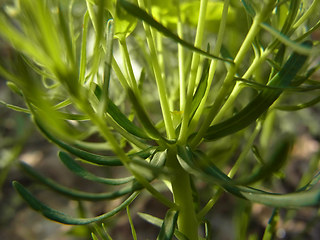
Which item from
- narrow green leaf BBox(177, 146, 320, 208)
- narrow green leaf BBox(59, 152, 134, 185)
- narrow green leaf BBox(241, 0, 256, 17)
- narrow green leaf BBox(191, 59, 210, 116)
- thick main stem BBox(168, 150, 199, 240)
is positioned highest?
narrow green leaf BBox(241, 0, 256, 17)

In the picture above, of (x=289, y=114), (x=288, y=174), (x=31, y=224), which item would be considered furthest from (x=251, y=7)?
(x=31, y=224)

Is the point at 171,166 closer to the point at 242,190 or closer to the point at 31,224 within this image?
the point at 242,190

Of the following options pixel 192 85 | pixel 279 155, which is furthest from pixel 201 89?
pixel 279 155

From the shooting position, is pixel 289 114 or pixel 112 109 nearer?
pixel 112 109

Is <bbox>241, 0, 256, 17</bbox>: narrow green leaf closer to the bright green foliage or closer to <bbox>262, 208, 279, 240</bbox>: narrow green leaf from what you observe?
the bright green foliage

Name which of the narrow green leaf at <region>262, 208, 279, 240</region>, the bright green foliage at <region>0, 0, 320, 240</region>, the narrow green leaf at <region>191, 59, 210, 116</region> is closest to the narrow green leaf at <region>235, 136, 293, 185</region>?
the bright green foliage at <region>0, 0, 320, 240</region>

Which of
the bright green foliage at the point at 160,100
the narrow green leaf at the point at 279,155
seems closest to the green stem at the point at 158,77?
the bright green foliage at the point at 160,100

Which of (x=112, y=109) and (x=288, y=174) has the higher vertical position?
(x=288, y=174)

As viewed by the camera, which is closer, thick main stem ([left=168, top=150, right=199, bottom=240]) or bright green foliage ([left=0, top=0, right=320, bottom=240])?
bright green foliage ([left=0, top=0, right=320, bottom=240])
